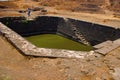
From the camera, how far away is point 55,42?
15.0m

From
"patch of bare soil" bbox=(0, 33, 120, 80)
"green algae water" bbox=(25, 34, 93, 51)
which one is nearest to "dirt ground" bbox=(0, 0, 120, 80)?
"patch of bare soil" bbox=(0, 33, 120, 80)

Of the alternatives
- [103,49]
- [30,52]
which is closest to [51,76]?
[30,52]

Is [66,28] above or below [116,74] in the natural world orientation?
below

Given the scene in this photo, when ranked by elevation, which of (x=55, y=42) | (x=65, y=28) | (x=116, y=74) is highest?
(x=116, y=74)

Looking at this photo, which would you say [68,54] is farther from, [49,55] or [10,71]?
[10,71]

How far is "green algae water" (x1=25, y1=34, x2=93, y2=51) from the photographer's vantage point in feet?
46.2

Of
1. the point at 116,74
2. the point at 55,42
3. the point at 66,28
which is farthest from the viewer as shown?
the point at 66,28

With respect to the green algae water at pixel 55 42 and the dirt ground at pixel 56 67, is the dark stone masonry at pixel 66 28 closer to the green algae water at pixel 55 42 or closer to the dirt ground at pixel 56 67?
the green algae water at pixel 55 42

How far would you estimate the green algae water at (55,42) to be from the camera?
46.2 ft

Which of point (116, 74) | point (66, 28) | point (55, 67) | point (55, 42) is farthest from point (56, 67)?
point (66, 28)

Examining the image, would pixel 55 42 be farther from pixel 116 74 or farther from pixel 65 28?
pixel 116 74

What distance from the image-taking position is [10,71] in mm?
5973

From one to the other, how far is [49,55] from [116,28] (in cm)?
759

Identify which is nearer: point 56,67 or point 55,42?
point 56,67
